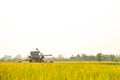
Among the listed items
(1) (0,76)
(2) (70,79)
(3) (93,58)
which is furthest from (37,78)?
(3) (93,58)

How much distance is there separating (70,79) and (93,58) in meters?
125

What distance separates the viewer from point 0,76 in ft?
22.1

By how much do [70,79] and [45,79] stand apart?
488mm

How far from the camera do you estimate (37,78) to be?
19.2ft

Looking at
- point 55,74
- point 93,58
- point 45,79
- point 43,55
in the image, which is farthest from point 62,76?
point 93,58

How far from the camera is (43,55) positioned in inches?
1422

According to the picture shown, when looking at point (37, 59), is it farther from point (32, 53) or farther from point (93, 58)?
point (93, 58)

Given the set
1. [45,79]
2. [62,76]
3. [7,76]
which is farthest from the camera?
[7,76]

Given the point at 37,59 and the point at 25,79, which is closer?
the point at 25,79

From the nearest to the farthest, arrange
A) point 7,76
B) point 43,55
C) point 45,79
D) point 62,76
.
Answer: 1. point 45,79
2. point 62,76
3. point 7,76
4. point 43,55

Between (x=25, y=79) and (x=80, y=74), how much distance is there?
1.24 meters

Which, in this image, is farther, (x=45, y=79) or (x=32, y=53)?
(x=32, y=53)

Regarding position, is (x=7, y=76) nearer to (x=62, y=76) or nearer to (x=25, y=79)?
(x=25, y=79)

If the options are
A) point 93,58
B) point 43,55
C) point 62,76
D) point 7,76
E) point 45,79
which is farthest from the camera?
point 93,58
